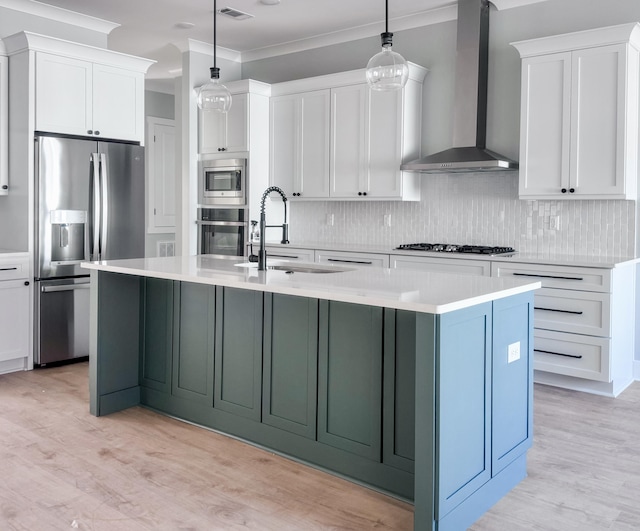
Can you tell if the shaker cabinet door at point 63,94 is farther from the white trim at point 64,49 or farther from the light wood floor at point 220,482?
the light wood floor at point 220,482

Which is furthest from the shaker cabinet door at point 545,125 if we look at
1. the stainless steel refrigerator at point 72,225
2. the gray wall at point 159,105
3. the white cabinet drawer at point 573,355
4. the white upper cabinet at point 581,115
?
the gray wall at point 159,105

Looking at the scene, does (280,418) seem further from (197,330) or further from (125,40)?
(125,40)

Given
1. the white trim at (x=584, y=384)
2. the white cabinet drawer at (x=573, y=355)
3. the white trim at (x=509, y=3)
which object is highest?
the white trim at (x=509, y=3)

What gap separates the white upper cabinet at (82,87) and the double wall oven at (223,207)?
104 centimetres

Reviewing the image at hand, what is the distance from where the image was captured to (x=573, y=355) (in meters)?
4.22

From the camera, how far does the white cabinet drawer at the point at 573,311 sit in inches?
161

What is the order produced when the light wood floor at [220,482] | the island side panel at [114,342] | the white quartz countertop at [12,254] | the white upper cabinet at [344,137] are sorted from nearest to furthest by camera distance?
the light wood floor at [220,482] < the island side panel at [114,342] < the white quartz countertop at [12,254] < the white upper cabinet at [344,137]

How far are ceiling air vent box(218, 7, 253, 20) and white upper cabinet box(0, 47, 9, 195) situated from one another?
5.86 feet

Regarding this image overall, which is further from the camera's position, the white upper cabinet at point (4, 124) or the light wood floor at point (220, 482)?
the white upper cabinet at point (4, 124)

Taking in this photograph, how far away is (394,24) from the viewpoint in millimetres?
5609

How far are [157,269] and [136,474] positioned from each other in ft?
3.42

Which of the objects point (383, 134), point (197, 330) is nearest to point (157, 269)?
point (197, 330)

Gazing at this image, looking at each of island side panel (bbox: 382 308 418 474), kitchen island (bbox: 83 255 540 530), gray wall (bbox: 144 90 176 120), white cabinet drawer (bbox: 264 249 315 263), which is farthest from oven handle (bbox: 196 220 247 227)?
island side panel (bbox: 382 308 418 474)

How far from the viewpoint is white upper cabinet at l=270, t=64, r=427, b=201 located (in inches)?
211
